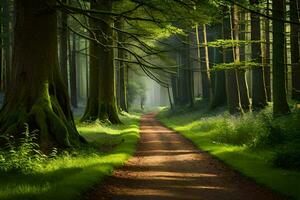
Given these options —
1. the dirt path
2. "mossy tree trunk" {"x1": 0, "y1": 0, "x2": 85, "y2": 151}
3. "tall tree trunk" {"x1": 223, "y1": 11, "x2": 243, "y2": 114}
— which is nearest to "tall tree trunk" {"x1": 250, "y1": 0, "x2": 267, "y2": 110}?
"tall tree trunk" {"x1": 223, "y1": 11, "x2": 243, "y2": 114}

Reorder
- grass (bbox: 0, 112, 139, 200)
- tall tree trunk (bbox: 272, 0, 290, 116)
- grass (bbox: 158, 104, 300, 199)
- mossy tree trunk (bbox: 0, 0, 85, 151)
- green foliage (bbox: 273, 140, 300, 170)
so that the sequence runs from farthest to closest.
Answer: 1. tall tree trunk (bbox: 272, 0, 290, 116)
2. mossy tree trunk (bbox: 0, 0, 85, 151)
3. green foliage (bbox: 273, 140, 300, 170)
4. grass (bbox: 158, 104, 300, 199)
5. grass (bbox: 0, 112, 139, 200)

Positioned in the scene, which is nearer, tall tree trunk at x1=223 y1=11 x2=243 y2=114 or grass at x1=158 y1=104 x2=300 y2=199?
grass at x1=158 y1=104 x2=300 y2=199

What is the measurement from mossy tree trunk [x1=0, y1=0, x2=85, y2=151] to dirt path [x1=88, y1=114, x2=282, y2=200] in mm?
2680

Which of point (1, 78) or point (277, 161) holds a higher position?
point (1, 78)

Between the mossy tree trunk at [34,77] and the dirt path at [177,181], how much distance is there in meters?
2.68

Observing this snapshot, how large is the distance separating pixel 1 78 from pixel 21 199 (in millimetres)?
39172

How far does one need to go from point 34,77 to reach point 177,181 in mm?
6038

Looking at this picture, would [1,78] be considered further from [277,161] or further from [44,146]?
[277,161]

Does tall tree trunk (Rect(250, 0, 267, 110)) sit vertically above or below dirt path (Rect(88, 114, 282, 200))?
above

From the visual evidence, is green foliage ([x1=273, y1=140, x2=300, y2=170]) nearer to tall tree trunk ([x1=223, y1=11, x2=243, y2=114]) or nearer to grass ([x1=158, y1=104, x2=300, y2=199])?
grass ([x1=158, y1=104, x2=300, y2=199])

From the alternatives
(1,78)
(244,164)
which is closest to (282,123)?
(244,164)

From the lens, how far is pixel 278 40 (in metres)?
19.3

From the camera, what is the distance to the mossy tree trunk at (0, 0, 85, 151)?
44.6 ft

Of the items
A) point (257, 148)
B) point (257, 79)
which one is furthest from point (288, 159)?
point (257, 79)
